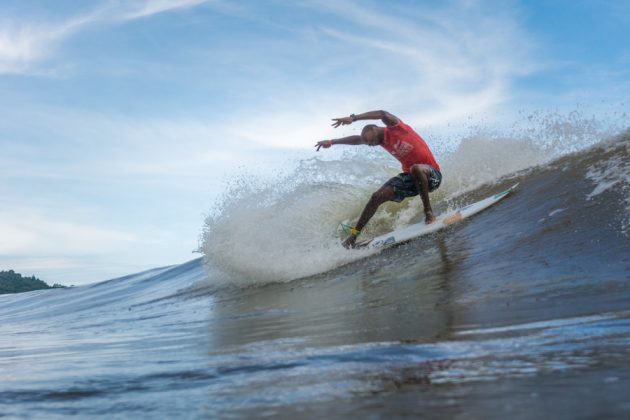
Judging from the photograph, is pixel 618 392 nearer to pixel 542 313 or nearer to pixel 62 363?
pixel 542 313

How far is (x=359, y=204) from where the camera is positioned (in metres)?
11.3

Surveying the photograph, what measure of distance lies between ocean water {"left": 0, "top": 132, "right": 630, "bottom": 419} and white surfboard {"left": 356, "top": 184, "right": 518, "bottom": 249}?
0.22m

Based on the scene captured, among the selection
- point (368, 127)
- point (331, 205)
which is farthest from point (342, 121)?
point (331, 205)

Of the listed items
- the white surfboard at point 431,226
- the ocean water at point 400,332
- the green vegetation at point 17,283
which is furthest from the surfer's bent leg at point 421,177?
the green vegetation at point 17,283

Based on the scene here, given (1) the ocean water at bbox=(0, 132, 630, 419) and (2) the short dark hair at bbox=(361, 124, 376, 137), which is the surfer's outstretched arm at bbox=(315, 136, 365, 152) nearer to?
(2) the short dark hair at bbox=(361, 124, 376, 137)

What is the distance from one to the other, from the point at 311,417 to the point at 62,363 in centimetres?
223

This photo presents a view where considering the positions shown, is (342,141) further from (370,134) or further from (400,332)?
(400,332)

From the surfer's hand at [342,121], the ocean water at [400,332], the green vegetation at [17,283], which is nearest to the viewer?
the ocean water at [400,332]

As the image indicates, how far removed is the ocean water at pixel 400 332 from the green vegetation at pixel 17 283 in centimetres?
2179

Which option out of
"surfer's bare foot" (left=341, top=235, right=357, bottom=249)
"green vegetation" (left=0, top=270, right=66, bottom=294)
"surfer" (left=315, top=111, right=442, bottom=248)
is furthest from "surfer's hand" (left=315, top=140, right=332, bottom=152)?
"green vegetation" (left=0, top=270, right=66, bottom=294)

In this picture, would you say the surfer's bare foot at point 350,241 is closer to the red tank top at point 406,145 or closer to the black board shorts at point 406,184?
the black board shorts at point 406,184

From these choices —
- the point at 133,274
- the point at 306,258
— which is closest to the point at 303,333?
the point at 306,258

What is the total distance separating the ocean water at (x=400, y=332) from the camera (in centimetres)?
170

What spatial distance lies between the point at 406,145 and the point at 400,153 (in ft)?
0.45
